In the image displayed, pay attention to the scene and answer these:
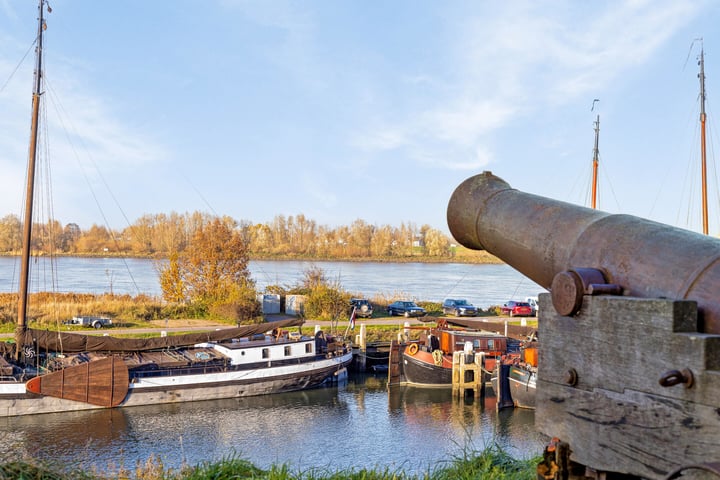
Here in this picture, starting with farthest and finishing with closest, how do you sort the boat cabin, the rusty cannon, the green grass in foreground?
1. the boat cabin
2. the green grass in foreground
3. the rusty cannon

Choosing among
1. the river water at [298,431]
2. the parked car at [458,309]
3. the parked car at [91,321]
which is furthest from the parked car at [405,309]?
the parked car at [91,321]

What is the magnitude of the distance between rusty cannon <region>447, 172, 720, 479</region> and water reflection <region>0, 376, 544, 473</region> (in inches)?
432

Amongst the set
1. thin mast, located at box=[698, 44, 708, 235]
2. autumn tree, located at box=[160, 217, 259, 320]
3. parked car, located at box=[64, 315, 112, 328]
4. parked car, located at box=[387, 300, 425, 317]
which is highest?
thin mast, located at box=[698, 44, 708, 235]

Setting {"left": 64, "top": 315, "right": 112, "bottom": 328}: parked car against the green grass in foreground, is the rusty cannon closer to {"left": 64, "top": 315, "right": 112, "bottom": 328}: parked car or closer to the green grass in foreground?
the green grass in foreground

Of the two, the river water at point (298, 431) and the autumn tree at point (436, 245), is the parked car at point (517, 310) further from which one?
the autumn tree at point (436, 245)

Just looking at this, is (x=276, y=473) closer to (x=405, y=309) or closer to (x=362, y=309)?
(x=362, y=309)

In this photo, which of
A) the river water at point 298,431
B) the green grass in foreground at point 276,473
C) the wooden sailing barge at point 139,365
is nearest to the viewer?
the green grass in foreground at point 276,473

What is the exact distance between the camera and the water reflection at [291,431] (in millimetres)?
15555

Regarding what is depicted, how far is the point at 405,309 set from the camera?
3622cm

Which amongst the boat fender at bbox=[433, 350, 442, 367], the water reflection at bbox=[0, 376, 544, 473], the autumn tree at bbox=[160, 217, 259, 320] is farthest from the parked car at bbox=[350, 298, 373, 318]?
the water reflection at bbox=[0, 376, 544, 473]

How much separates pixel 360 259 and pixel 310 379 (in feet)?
283

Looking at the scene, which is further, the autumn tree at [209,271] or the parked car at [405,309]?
the autumn tree at [209,271]

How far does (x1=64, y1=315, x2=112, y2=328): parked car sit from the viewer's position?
28.9 metres

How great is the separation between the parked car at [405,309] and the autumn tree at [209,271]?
7.84 m
